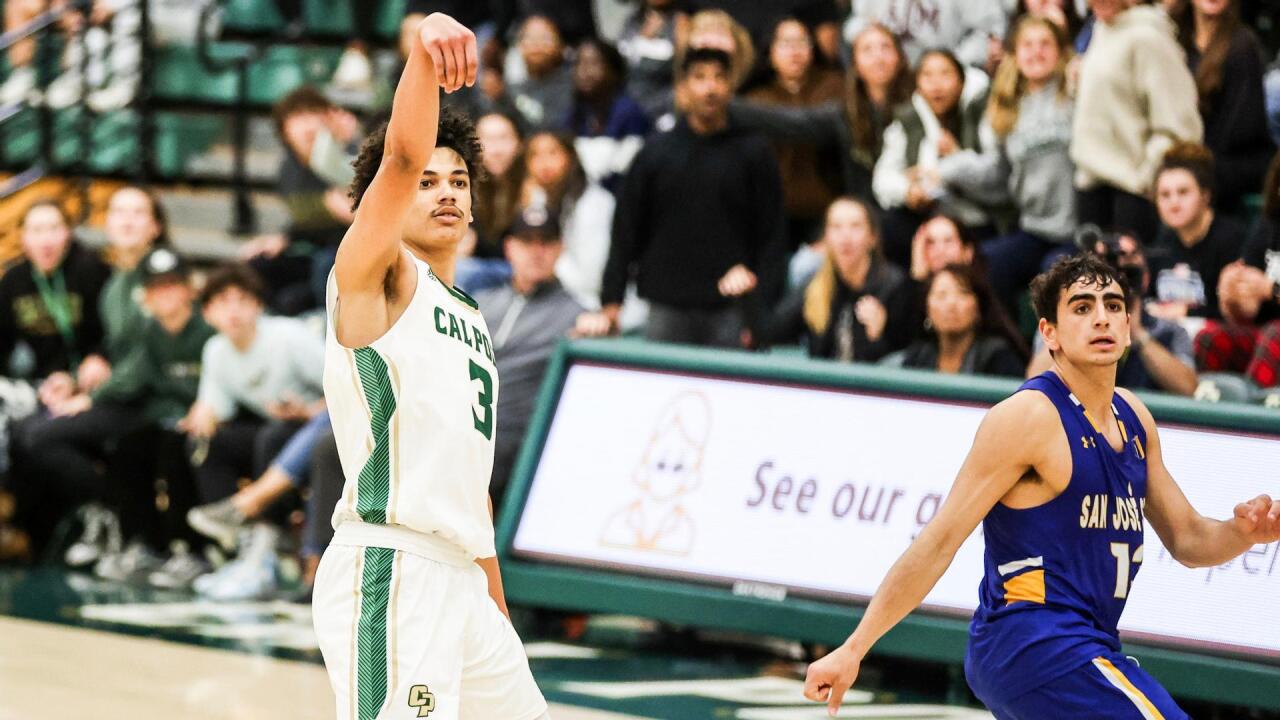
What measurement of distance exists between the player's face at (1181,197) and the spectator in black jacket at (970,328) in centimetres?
92

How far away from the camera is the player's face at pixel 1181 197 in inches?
340

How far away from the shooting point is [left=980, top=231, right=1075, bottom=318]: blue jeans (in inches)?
367

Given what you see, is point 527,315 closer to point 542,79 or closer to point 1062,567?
point 542,79

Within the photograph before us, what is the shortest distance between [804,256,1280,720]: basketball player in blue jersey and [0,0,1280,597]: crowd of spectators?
3207 millimetres

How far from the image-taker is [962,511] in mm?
4492

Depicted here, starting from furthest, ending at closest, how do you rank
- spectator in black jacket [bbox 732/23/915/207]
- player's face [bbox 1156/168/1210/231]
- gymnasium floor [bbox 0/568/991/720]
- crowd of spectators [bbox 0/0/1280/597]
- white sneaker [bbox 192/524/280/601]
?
spectator in black jacket [bbox 732/23/915/207] < white sneaker [bbox 192/524/280/601] < crowd of spectators [bbox 0/0/1280/597] < player's face [bbox 1156/168/1210/231] < gymnasium floor [bbox 0/568/991/720]

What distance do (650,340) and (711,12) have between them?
1.92m

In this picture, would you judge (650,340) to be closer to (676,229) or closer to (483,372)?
(676,229)

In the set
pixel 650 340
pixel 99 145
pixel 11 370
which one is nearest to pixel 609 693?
pixel 650 340

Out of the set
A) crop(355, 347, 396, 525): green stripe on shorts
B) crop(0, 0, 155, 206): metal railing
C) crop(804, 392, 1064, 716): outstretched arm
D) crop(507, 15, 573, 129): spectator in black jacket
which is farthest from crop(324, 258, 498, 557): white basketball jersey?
crop(0, 0, 155, 206): metal railing

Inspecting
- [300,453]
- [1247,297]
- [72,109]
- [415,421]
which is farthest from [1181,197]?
[72,109]

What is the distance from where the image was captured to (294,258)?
11.7m

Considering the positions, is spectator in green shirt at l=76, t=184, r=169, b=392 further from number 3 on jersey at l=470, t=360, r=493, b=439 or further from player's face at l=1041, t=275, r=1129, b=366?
player's face at l=1041, t=275, r=1129, b=366

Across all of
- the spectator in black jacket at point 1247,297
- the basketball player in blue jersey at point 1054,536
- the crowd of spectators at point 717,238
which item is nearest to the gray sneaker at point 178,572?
the crowd of spectators at point 717,238
